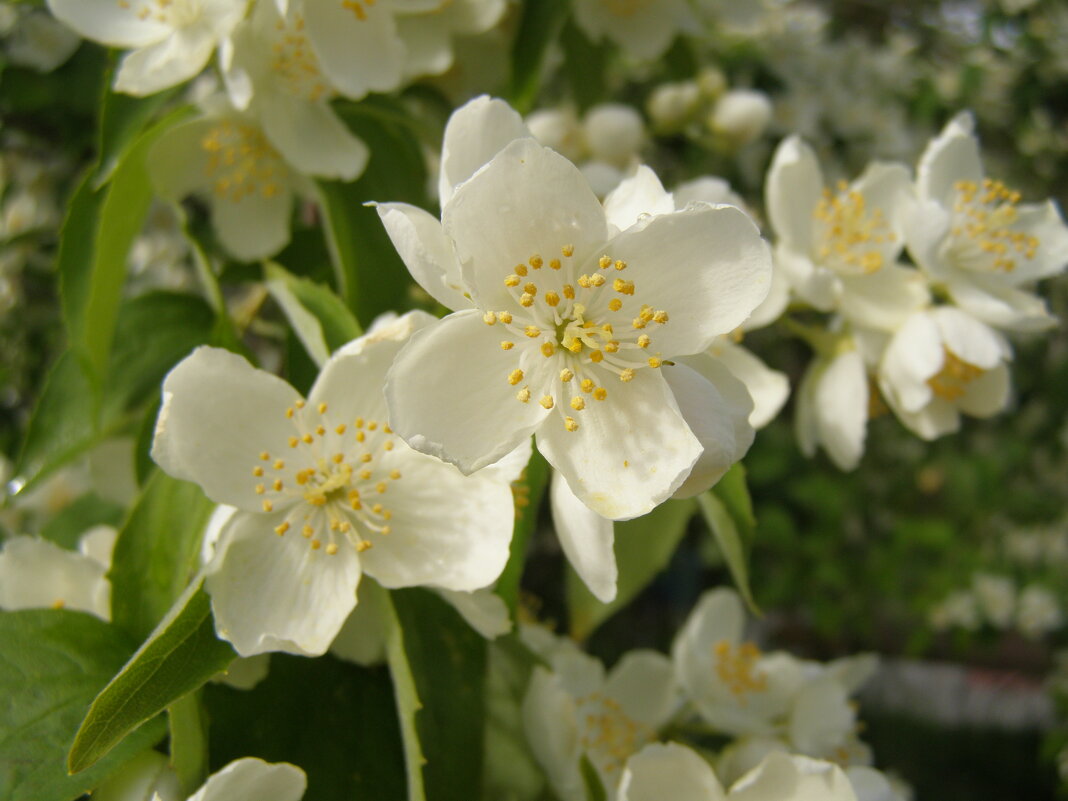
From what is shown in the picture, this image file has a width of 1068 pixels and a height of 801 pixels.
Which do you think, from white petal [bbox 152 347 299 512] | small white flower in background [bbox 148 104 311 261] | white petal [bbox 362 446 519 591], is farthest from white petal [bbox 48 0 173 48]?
white petal [bbox 362 446 519 591]

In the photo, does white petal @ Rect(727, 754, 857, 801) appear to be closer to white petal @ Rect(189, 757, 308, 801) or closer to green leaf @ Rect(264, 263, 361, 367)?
white petal @ Rect(189, 757, 308, 801)

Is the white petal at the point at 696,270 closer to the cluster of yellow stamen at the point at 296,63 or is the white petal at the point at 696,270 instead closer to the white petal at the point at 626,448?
the white petal at the point at 626,448

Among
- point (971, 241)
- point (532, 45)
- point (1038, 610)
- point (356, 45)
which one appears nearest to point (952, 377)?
point (971, 241)

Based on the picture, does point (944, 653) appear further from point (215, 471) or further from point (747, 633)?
point (215, 471)

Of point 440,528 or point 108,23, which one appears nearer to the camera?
point 440,528

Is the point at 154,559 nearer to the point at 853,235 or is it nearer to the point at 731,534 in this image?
the point at 731,534

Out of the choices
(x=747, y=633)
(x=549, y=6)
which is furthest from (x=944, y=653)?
(x=549, y=6)
